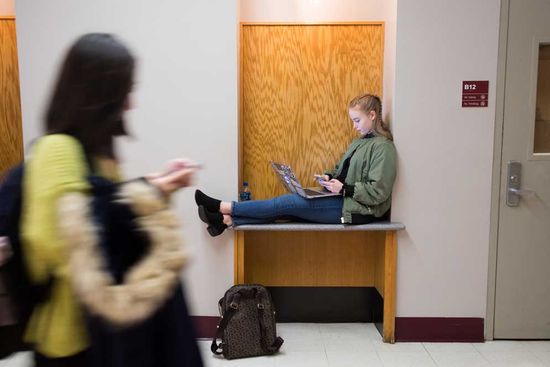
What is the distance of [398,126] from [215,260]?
1.34 metres

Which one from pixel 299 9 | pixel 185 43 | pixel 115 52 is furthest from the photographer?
pixel 299 9

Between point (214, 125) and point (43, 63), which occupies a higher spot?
point (43, 63)

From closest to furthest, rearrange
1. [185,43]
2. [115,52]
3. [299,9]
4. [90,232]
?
[90,232] < [115,52] < [185,43] < [299,9]

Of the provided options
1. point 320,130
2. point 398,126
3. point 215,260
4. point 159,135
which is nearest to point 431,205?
point 398,126

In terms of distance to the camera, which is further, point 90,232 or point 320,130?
point 320,130

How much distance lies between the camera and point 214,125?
2.94 meters

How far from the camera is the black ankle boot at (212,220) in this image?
2.83 meters

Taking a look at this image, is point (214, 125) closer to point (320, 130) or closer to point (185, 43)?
point (185, 43)

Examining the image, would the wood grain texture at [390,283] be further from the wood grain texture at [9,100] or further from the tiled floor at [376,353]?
the wood grain texture at [9,100]

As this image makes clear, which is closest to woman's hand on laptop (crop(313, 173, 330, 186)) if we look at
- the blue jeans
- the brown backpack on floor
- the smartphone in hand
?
the smartphone in hand

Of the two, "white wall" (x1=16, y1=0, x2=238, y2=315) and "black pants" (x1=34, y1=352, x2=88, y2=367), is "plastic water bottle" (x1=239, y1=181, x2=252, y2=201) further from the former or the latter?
"black pants" (x1=34, y1=352, x2=88, y2=367)

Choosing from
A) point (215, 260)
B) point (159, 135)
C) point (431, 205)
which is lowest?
point (215, 260)

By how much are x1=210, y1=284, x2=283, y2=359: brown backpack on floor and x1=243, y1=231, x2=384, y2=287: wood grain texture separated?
1.51 ft

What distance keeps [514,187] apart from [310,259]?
4.35ft
